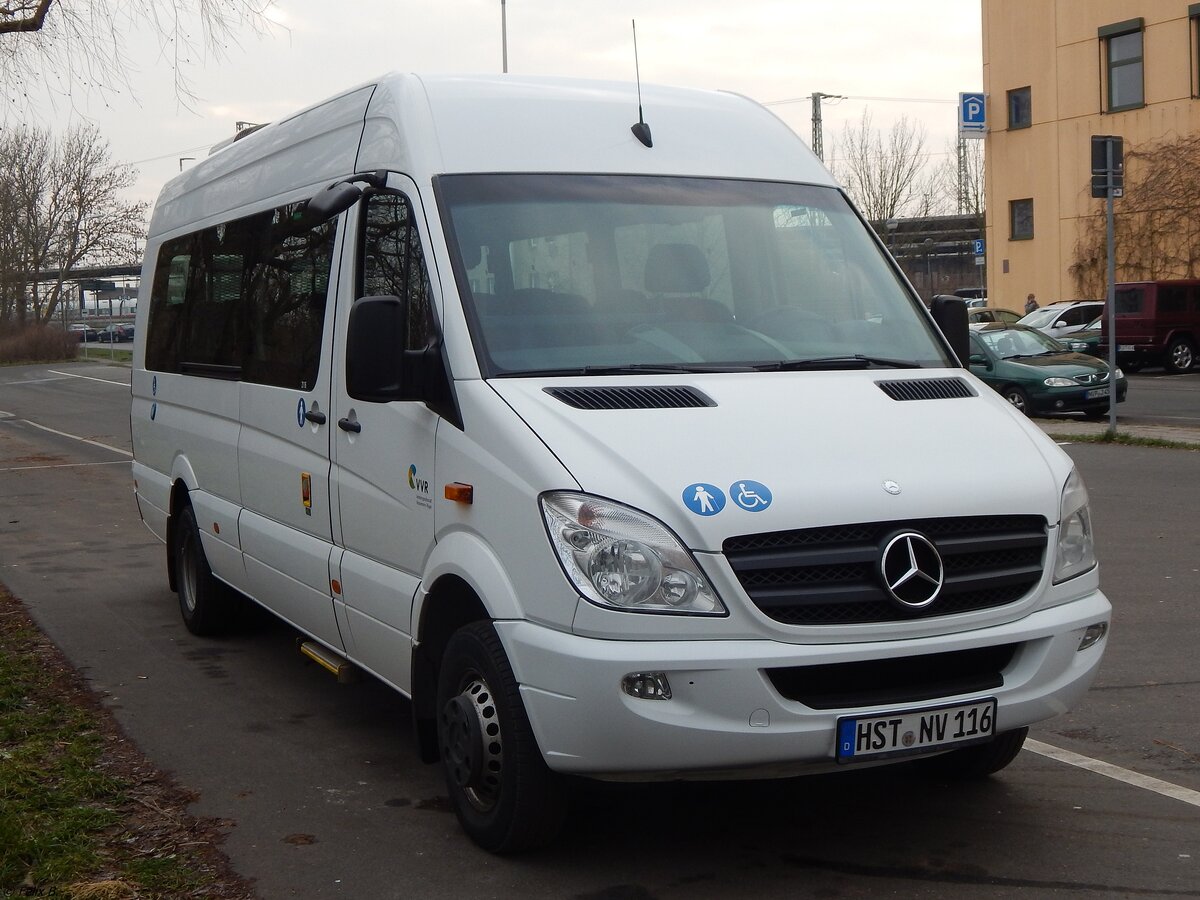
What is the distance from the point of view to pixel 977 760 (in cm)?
524

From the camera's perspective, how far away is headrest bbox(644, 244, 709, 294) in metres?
5.09

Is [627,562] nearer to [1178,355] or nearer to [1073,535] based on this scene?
[1073,535]

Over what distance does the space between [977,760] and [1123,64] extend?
1495 inches

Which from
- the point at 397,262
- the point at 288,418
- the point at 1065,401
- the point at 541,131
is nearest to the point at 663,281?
the point at 541,131

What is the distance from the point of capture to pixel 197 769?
18.4ft

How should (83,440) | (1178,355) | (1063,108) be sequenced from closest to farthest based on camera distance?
(83,440) < (1178,355) < (1063,108)

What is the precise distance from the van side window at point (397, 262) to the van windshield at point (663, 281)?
18cm

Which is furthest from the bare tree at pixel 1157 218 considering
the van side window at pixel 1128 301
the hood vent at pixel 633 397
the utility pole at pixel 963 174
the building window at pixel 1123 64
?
the hood vent at pixel 633 397

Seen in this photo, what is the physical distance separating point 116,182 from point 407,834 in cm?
6346

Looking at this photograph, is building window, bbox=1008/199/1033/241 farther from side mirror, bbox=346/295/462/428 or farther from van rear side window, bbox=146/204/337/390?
side mirror, bbox=346/295/462/428

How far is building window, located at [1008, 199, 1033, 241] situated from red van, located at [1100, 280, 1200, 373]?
36.3ft

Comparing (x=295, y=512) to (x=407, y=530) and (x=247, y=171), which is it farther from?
(x=247, y=171)

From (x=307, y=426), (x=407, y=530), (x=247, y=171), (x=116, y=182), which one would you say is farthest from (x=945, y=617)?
(x=116, y=182)

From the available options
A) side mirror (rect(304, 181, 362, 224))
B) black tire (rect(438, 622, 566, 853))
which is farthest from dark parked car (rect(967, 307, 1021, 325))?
black tire (rect(438, 622, 566, 853))
